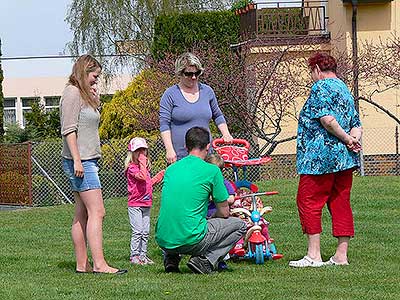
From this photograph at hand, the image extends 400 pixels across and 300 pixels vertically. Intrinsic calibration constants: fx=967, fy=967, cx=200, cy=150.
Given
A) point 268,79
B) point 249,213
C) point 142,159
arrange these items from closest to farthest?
point 249,213, point 142,159, point 268,79

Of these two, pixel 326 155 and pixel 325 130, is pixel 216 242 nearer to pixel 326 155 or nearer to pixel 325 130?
pixel 326 155

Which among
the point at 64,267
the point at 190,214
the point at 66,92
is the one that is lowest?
the point at 64,267

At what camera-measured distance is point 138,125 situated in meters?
25.4

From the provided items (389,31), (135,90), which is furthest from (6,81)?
(389,31)

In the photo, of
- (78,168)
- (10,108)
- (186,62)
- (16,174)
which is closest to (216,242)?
(78,168)

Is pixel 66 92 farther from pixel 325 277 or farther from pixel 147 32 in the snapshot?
pixel 147 32

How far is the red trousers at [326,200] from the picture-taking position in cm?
886

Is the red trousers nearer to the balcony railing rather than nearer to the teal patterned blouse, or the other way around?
the teal patterned blouse

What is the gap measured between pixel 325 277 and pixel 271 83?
15.2m

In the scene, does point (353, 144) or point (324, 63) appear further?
point (324, 63)

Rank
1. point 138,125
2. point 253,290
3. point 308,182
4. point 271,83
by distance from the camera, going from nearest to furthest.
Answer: point 253,290, point 308,182, point 271,83, point 138,125

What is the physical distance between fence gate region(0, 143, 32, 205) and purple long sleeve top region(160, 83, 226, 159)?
10746 mm

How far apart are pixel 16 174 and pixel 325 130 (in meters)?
12.0

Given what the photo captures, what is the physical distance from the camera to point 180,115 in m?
9.00
